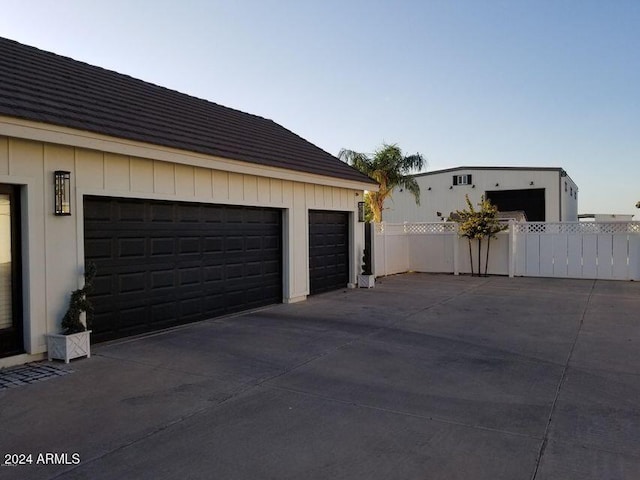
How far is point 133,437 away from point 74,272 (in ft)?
10.9

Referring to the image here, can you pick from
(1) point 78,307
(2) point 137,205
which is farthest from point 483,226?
(1) point 78,307

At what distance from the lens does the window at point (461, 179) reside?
31.7 meters

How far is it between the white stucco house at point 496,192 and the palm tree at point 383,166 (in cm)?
904

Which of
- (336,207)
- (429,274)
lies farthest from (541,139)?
(336,207)

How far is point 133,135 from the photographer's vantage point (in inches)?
267

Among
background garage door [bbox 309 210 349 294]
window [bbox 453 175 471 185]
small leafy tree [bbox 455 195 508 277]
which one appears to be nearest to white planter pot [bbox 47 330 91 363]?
background garage door [bbox 309 210 349 294]

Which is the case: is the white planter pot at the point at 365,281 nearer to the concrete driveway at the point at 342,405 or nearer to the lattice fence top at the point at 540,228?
the lattice fence top at the point at 540,228

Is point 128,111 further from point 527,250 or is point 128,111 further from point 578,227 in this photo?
point 578,227

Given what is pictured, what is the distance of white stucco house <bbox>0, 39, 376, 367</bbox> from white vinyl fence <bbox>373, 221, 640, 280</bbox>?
15.0ft

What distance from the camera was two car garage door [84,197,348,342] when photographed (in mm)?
6691

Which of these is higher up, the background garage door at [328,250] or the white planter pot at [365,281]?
the background garage door at [328,250]

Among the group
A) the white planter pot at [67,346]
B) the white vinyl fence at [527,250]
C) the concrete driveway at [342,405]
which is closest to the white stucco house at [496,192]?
the white vinyl fence at [527,250]

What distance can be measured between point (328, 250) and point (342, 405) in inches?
310

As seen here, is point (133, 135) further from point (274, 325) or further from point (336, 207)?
point (336, 207)
